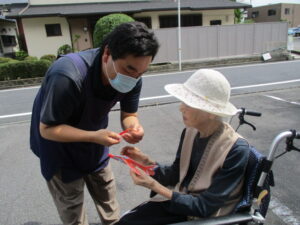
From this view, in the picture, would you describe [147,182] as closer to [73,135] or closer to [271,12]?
[73,135]

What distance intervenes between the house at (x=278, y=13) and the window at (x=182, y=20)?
28.9m

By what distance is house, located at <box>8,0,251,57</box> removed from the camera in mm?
15344

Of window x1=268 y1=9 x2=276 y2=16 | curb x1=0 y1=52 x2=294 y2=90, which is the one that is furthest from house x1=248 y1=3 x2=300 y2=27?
curb x1=0 y1=52 x2=294 y2=90

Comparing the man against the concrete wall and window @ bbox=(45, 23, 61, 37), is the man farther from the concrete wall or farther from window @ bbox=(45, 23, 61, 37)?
the concrete wall

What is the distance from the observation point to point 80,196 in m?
1.84

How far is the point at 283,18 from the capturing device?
41.1 metres

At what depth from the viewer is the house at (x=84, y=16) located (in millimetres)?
15344

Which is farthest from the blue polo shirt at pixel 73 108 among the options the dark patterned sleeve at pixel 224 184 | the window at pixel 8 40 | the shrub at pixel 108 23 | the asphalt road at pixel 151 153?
the window at pixel 8 40

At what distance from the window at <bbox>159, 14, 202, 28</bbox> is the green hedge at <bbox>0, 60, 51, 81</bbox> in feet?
29.6

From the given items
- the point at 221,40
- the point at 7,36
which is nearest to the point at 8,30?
the point at 7,36

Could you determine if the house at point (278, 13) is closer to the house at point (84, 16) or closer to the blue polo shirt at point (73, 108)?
the house at point (84, 16)

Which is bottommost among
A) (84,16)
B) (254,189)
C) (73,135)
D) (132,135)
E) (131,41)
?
(254,189)

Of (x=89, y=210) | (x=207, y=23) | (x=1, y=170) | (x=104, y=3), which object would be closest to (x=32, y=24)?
(x=104, y=3)

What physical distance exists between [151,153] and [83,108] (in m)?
2.48
